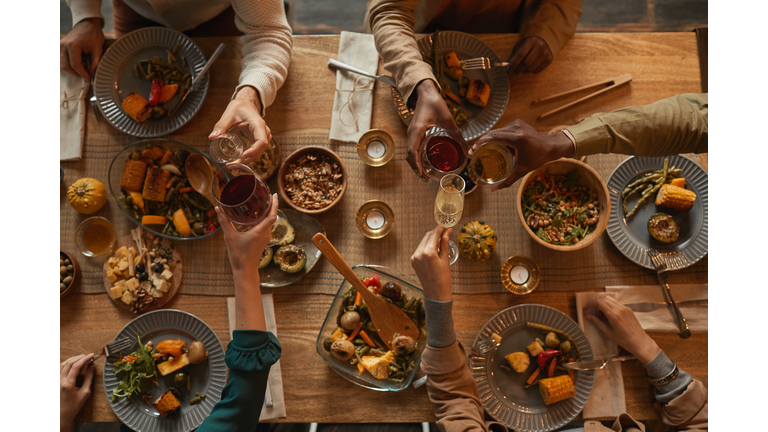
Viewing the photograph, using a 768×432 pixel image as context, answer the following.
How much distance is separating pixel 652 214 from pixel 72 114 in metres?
2.99

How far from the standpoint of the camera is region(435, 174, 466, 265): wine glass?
1.61 m

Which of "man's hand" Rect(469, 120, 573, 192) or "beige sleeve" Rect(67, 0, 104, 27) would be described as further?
"beige sleeve" Rect(67, 0, 104, 27)

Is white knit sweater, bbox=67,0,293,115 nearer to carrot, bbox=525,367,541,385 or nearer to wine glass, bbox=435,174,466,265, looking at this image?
wine glass, bbox=435,174,466,265

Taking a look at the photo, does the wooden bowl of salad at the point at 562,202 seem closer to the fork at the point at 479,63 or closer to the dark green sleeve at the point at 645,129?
the dark green sleeve at the point at 645,129

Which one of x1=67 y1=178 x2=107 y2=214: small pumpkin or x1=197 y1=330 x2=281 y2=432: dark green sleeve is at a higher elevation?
x1=67 y1=178 x2=107 y2=214: small pumpkin

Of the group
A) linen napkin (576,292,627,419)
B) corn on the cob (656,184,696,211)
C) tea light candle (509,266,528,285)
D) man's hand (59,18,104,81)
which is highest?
man's hand (59,18,104,81)

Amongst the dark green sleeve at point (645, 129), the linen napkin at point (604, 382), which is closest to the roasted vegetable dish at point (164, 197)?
the dark green sleeve at point (645, 129)

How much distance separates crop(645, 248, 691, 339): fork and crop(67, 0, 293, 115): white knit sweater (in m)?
1.99

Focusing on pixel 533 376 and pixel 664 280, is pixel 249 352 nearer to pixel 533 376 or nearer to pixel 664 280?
pixel 533 376

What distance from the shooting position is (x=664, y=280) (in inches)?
76.8

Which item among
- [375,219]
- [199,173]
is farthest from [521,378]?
[199,173]

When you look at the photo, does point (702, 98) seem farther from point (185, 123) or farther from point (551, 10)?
point (185, 123)

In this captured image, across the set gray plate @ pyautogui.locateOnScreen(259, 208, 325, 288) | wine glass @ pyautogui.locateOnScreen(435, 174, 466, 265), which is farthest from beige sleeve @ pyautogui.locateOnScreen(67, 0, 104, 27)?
wine glass @ pyautogui.locateOnScreen(435, 174, 466, 265)

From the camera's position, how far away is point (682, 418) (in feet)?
5.84
